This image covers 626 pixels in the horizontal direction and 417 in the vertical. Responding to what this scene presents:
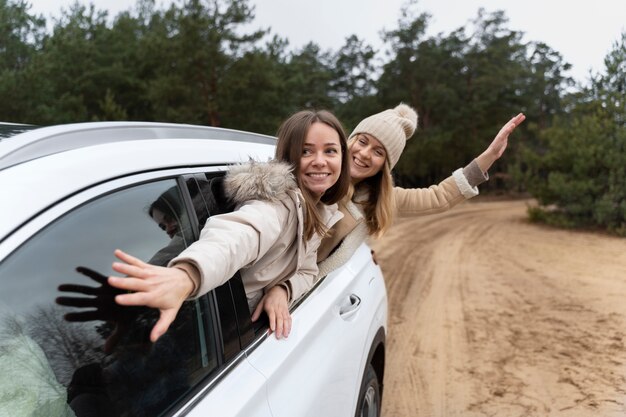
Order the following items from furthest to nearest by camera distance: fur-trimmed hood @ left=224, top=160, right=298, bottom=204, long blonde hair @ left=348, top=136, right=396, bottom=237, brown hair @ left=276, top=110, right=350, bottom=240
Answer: long blonde hair @ left=348, top=136, right=396, bottom=237 → brown hair @ left=276, top=110, right=350, bottom=240 → fur-trimmed hood @ left=224, top=160, right=298, bottom=204

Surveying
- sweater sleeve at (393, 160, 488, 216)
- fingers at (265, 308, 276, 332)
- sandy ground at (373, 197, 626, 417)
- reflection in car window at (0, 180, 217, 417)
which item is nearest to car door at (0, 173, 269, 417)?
reflection in car window at (0, 180, 217, 417)

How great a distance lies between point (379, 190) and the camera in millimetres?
2988

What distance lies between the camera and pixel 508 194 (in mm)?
32406

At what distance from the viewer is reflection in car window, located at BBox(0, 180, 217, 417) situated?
926mm

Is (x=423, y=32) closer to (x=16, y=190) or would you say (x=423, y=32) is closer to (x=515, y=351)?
(x=515, y=351)

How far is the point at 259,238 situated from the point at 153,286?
1.50 ft

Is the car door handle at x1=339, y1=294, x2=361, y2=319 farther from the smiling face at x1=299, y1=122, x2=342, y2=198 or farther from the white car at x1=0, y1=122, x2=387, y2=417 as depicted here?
the smiling face at x1=299, y1=122, x2=342, y2=198

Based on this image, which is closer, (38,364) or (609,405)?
(38,364)

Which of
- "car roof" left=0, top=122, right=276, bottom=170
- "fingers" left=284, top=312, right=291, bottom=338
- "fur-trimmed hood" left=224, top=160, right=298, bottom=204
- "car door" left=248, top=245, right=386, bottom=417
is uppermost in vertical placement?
"car roof" left=0, top=122, right=276, bottom=170

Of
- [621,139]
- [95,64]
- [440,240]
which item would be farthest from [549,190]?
[95,64]

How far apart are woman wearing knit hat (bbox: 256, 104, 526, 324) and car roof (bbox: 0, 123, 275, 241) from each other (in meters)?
1.03

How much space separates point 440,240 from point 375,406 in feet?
→ 33.0

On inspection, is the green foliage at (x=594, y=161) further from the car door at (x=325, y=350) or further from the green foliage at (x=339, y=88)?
the car door at (x=325, y=350)

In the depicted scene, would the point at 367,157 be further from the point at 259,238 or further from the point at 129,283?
the point at 129,283
